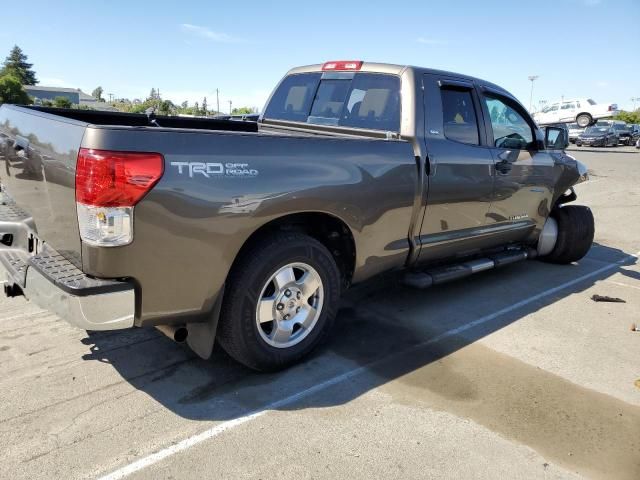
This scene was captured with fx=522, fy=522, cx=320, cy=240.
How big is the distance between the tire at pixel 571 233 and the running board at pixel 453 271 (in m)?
1.13

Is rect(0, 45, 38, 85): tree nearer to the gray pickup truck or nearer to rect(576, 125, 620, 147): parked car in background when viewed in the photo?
rect(576, 125, 620, 147): parked car in background

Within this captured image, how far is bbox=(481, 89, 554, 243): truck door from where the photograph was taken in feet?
15.8

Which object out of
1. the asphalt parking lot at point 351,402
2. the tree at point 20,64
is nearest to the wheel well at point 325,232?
the asphalt parking lot at point 351,402

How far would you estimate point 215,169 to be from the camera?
269cm

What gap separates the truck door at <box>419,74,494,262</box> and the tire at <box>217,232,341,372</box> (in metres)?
1.11

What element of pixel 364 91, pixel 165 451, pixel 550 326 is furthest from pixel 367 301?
pixel 165 451

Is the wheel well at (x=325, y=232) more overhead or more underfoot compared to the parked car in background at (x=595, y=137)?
more underfoot

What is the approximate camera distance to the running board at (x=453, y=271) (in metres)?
4.29

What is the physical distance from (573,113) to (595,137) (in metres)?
2.20

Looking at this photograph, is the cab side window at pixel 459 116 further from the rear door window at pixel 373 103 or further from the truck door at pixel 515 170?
the rear door window at pixel 373 103

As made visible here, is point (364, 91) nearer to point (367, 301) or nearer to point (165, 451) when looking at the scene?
point (367, 301)

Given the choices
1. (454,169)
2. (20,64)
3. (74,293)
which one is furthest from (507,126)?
(20,64)

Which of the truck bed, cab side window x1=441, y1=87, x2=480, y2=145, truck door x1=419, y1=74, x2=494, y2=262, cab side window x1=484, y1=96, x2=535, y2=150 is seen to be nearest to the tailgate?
the truck bed

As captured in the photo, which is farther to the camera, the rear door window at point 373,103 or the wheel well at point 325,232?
the rear door window at point 373,103
